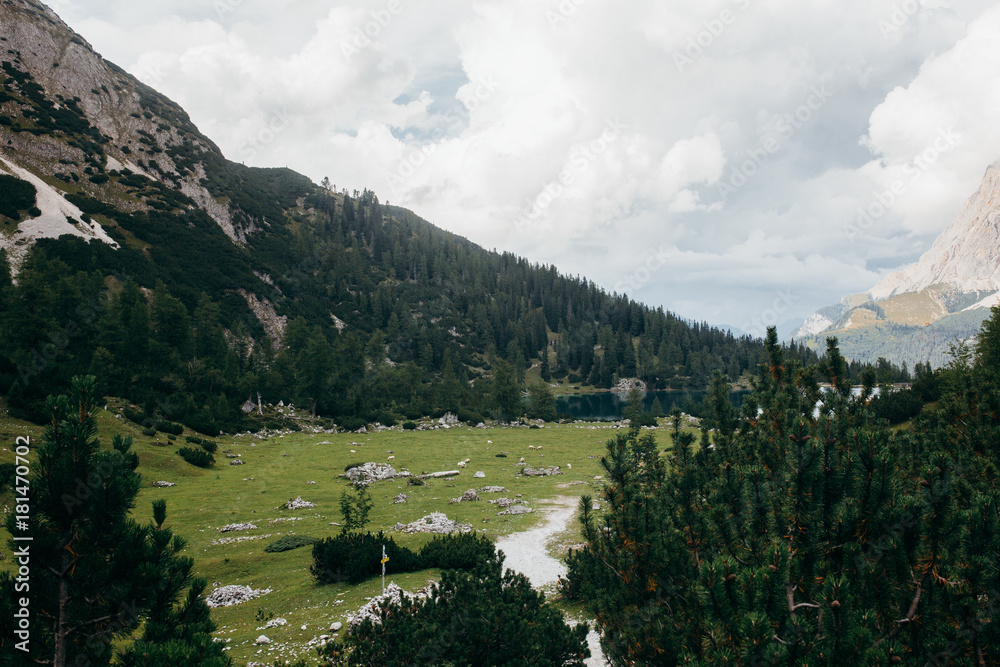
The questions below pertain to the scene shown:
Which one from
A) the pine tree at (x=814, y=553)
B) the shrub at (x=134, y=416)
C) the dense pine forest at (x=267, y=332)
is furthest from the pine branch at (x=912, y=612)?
the shrub at (x=134, y=416)

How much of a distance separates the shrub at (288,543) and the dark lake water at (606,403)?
71.5 m

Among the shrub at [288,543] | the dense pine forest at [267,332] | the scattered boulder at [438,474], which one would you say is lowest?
the scattered boulder at [438,474]

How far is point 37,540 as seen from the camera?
4770 millimetres

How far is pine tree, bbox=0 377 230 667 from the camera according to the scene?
4.68 meters

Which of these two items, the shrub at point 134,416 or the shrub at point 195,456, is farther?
the shrub at point 134,416

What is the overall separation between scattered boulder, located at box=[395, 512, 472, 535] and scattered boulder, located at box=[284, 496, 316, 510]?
660cm

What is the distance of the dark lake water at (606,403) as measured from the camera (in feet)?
330

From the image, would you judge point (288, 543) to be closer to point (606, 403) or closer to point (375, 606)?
point (375, 606)

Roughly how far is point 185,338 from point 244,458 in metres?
26.5

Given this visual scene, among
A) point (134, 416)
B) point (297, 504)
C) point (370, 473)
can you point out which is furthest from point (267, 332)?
point (297, 504)

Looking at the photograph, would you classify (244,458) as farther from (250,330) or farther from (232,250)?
(232,250)

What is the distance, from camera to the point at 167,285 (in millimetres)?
70438

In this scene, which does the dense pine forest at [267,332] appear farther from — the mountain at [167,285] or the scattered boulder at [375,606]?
the scattered boulder at [375,606]

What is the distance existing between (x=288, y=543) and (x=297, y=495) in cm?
933
